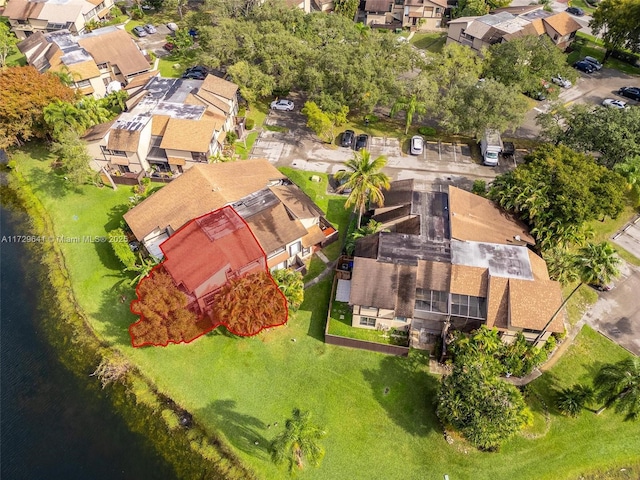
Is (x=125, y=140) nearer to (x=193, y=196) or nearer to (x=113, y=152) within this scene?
(x=113, y=152)

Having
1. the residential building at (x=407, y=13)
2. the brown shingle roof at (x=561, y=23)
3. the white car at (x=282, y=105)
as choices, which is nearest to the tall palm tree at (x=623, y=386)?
the white car at (x=282, y=105)

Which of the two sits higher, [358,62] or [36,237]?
[358,62]

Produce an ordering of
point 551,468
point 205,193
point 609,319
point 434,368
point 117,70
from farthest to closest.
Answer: point 117,70, point 205,193, point 609,319, point 434,368, point 551,468

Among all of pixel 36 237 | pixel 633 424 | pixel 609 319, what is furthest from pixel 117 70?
pixel 633 424

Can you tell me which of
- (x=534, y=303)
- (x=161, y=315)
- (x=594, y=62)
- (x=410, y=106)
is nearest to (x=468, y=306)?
(x=534, y=303)

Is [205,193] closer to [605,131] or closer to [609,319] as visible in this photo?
[609,319]

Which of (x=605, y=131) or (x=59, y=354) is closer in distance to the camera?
(x=59, y=354)
